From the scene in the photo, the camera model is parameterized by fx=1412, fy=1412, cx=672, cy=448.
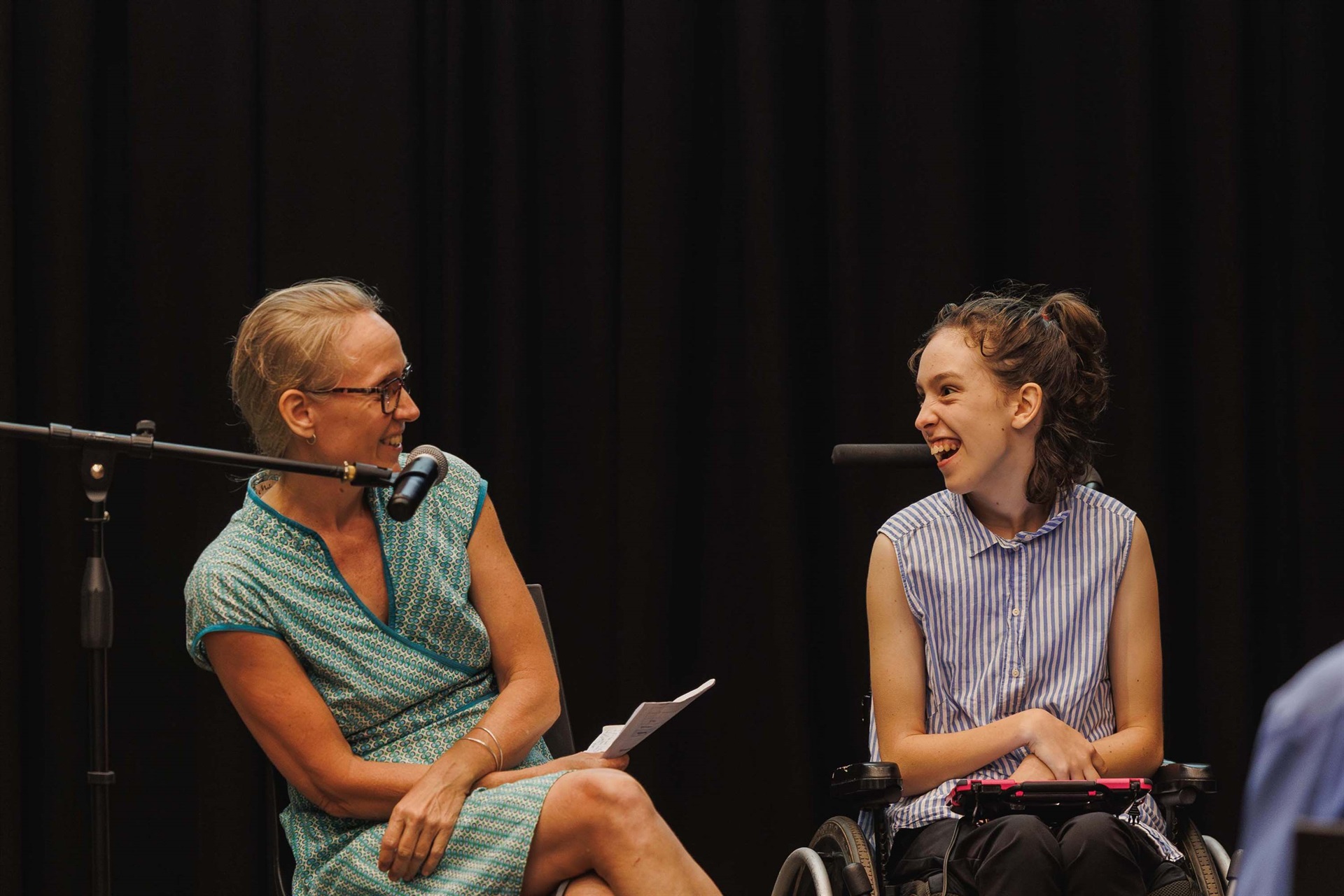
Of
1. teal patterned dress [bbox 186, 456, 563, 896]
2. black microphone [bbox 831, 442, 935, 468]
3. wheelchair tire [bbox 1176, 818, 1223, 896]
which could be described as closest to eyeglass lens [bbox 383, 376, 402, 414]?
teal patterned dress [bbox 186, 456, 563, 896]

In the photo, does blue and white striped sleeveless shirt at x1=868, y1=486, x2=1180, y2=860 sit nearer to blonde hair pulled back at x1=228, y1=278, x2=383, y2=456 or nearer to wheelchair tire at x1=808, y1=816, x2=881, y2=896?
wheelchair tire at x1=808, y1=816, x2=881, y2=896

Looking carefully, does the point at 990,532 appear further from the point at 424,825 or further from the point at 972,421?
the point at 424,825

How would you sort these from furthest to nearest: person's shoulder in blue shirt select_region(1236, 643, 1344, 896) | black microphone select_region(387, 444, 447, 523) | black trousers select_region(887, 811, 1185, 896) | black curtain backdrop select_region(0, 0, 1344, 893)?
black curtain backdrop select_region(0, 0, 1344, 893)
black trousers select_region(887, 811, 1185, 896)
black microphone select_region(387, 444, 447, 523)
person's shoulder in blue shirt select_region(1236, 643, 1344, 896)

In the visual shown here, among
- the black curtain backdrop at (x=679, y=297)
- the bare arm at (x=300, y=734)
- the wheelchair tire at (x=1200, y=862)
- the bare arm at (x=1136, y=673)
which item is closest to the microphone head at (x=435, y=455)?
the bare arm at (x=300, y=734)

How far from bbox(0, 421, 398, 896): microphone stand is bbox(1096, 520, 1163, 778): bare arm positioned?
1.18 m

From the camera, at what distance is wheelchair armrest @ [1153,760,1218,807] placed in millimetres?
2031

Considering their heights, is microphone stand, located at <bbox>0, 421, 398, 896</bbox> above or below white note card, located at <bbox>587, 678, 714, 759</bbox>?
above

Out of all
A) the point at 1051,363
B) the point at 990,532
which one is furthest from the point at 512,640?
the point at 1051,363

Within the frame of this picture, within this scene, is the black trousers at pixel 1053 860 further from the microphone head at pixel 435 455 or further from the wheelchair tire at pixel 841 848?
the microphone head at pixel 435 455

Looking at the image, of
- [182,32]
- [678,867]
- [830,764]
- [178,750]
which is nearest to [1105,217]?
[830,764]

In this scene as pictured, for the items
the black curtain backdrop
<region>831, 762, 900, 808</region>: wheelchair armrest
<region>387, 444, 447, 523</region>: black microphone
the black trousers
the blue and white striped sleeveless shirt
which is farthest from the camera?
the black curtain backdrop

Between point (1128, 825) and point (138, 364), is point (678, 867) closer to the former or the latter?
point (1128, 825)

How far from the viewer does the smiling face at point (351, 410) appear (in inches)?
82.7

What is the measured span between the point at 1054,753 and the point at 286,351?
1285mm
